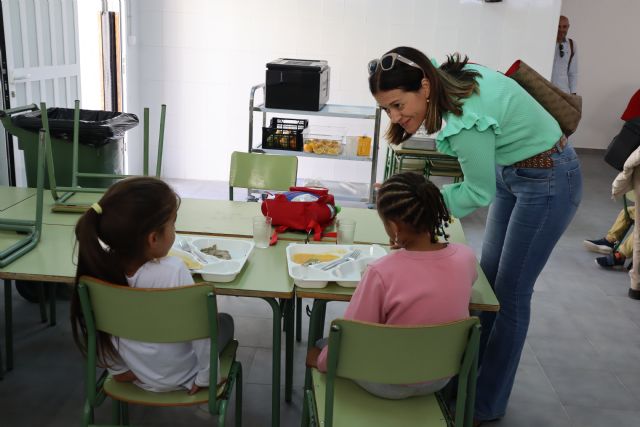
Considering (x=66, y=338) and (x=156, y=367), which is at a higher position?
(x=156, y=367)

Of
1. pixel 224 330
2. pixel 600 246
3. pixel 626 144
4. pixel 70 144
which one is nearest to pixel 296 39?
pixel 70 144

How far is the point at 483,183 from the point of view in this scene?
1854mm

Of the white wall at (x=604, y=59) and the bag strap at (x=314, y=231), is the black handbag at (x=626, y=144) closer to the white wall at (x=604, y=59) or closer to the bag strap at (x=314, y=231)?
→ the bag strap at (x=314, y=231)

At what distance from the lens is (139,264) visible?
5.61 feet

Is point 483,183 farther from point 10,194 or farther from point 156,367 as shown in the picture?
point 10,194

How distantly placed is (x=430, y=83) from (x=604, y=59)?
6.75 meters

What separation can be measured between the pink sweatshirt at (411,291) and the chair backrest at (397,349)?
0.12 meters

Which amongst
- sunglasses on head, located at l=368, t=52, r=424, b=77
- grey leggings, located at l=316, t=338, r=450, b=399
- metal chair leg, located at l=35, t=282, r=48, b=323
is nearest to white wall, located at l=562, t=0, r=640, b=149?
sunglasses on head, located at l=368, t=52, r=424, b=77

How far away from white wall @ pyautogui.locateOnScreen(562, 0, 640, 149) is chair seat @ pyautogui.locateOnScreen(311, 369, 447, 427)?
689 cm

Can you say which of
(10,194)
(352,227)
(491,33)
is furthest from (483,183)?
(491,33)

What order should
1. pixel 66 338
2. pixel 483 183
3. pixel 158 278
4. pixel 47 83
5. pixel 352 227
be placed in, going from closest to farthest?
pixel 158 278, pixel 483 183, pixel 352 227, pixel 66 338, pixel 47 83

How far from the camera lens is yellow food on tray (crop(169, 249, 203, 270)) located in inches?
76.4

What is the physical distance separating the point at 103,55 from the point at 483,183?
416 cm

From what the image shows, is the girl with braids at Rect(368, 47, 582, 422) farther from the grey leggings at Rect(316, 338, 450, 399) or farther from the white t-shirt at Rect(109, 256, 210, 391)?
the white t-shirt at Rect(109, 256, 210, 391)
